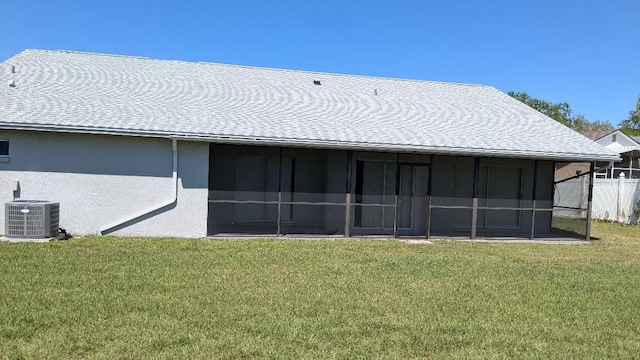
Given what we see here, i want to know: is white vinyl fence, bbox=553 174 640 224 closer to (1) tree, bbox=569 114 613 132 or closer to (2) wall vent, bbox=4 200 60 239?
(2) wall vent, bbox=4 200 60 239

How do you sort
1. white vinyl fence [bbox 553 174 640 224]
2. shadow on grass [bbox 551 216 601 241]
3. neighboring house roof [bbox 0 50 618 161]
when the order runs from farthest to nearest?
1. white vinyl fence [bbox 553 174 640 224]
2. shadow on grass [bbox 551 216 601 241]
3. neighboring house roof [bbox 0 50 618 161]

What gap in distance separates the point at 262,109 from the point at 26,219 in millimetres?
6528

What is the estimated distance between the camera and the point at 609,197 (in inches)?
829

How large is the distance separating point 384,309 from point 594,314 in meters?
2.74

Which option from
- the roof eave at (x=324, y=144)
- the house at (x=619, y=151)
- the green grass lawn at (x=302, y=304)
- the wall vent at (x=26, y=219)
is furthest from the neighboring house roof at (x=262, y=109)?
the house at (x=619, y=151)

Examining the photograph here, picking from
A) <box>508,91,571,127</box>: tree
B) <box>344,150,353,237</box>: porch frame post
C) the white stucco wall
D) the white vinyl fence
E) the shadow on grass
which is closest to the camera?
the white stucco wall

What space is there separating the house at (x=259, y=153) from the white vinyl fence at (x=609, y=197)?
3.93 m

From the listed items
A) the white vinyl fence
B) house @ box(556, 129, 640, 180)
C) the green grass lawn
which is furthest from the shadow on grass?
house @ box(556, 129, 640, 180)

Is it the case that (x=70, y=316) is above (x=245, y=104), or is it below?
below

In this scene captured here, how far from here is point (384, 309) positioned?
651 centimetres

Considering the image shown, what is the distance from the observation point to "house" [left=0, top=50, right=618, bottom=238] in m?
12.1

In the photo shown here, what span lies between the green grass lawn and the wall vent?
28.3 inches

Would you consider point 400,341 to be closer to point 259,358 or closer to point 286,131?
point 259,358

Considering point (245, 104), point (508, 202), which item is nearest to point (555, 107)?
point (508, 202)
